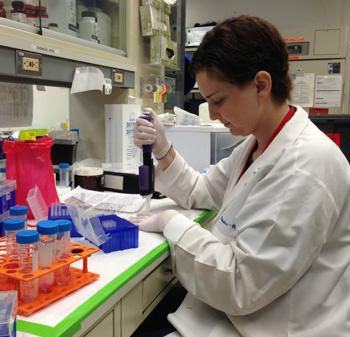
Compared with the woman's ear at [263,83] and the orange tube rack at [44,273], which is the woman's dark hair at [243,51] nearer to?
the woman's ear at [263,83]

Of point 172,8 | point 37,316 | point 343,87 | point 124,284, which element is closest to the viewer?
point 37,316

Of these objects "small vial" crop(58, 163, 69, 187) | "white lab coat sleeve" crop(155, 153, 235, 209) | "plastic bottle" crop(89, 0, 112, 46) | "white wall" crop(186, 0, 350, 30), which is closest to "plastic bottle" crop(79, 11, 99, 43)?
"plastic bottle" crop(89, 0, 112, 46)

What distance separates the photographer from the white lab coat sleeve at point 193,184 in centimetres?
139

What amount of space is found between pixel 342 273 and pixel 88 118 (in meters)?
1.47

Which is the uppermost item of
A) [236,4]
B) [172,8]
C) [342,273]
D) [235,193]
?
[236,4]

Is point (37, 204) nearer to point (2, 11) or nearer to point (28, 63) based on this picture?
point (28, 63)

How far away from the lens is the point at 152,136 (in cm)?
137

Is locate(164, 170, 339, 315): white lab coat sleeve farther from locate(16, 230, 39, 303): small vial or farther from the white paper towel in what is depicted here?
the white paper towel

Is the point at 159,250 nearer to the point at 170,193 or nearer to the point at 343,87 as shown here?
the point at 170,193

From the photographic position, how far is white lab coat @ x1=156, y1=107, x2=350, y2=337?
2.77 feet

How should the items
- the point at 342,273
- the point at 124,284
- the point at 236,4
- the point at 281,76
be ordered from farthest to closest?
the point at 236,4 < the point at 281,76 < the point at 342,273 < the point at 124,284

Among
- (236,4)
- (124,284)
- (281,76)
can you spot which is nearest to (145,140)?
(281,76)

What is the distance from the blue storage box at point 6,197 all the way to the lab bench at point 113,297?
0.67ft

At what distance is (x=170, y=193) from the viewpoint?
1.41m
